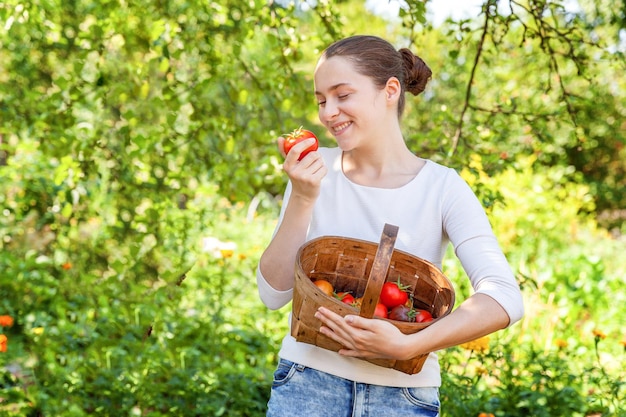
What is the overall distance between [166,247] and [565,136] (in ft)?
23.0

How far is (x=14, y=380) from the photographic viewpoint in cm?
289

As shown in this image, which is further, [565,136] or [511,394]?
[565,136]

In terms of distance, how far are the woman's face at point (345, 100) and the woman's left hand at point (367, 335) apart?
0.45 meters

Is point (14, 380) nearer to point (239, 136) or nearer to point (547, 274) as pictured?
point (239, 136)

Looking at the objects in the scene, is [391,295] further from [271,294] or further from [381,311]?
[271,294]

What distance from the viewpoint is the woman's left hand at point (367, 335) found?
1312 millimetres

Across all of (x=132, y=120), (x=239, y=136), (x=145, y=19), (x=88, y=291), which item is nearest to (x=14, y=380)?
(x=88, y=291)

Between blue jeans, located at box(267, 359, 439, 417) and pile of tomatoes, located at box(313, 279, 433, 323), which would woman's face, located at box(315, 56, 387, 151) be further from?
blue jeans, located at box(267, 359, 439, 417)

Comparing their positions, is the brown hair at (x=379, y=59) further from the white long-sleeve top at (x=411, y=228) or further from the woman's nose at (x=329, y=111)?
the white long-sleeve top at (x=411, y=228)

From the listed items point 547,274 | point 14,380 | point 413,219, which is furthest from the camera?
point 547,274

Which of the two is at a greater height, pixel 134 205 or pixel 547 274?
pixel 547 274

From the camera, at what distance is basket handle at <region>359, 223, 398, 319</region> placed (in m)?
1.30

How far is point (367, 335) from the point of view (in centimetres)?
131

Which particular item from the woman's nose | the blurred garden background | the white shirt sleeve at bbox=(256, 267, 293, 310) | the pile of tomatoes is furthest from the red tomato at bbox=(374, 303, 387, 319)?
the blurred garden background
